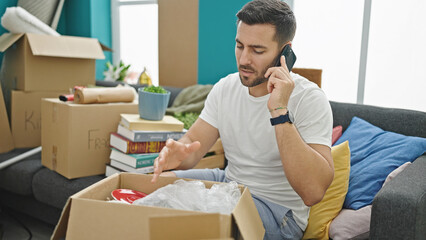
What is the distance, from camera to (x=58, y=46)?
7.63ft

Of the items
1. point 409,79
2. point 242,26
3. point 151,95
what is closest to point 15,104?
point 151,95

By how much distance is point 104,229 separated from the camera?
0.64 meters

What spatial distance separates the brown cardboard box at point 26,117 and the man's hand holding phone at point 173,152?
1578mm

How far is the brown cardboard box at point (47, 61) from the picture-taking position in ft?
7.39

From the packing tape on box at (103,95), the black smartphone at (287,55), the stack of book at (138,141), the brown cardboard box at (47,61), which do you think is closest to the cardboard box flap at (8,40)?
the brown cardboard box at (47,61)

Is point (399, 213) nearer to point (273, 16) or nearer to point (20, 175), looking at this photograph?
point (273, 16)

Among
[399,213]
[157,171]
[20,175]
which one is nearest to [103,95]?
[20,175]

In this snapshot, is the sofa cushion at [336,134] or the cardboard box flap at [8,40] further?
the cardboard box flap at [8,40]

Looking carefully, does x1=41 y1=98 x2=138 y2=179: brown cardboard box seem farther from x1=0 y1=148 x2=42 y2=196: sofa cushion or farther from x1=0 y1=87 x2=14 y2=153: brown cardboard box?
x1=0 y1=87 x2=14 y2=153: brown cardboard box

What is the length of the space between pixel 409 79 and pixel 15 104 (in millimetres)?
2450

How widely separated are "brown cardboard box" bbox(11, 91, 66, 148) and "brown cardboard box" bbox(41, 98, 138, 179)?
0.45 metres

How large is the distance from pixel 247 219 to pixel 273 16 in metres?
0.72

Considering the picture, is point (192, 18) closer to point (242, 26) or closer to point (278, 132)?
point (242, 26)

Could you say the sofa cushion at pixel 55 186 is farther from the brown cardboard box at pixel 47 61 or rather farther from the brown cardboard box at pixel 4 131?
the brown cardboard box at pixel 47 61
